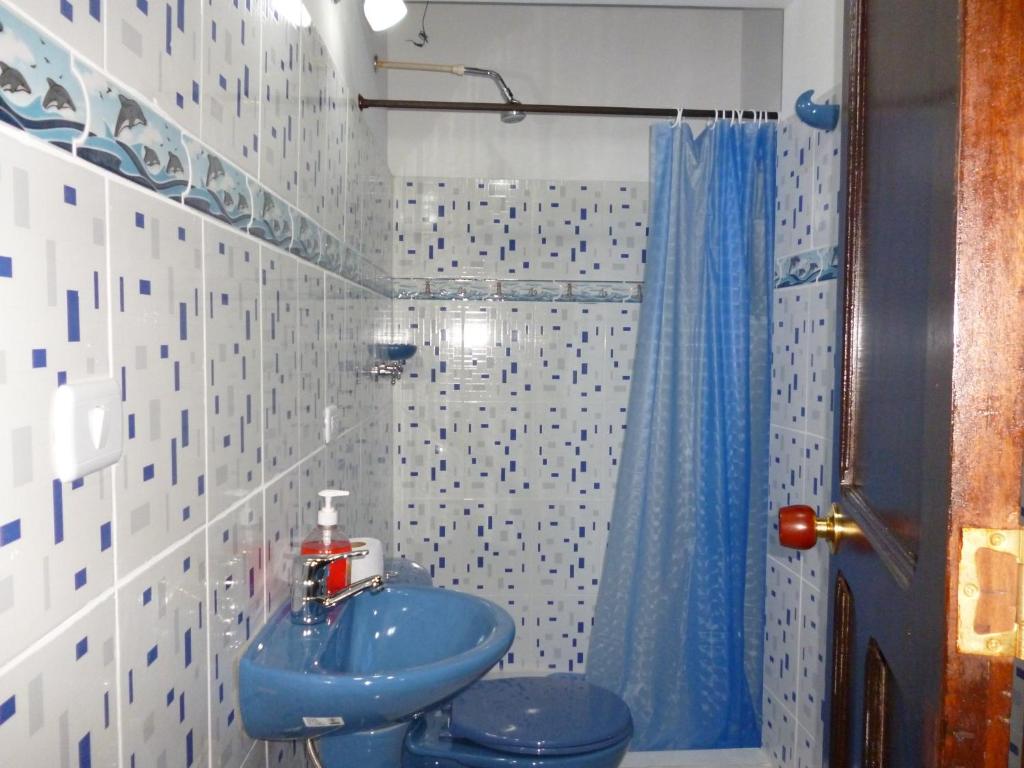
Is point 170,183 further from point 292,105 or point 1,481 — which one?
point 292,105

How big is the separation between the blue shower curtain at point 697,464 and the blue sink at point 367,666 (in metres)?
1.04

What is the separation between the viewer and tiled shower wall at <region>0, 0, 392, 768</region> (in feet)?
→ 1.73

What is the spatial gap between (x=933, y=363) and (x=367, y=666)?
40.0 inches

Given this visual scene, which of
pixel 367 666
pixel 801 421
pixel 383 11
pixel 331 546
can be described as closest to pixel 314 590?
pixel 331 546

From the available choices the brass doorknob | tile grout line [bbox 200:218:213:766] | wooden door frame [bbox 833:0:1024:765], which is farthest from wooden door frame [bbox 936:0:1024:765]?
tile grout line [bbox 200:218:213:766]

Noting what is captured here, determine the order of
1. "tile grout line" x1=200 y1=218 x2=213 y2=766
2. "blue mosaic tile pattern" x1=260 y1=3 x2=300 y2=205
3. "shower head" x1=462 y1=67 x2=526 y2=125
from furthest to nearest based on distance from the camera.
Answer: "shower head" x1=462 y1=67 x2=526 y2=125 < "blue mosaic tile pattern" x1=260 y1=3 x2=300 y2=205 < "tile grout line" x1=200 y1=218 x2=213 y2=766

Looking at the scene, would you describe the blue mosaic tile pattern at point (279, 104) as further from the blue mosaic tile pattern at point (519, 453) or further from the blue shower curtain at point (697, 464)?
the blue mosaic tile pattern at point (519, 453)

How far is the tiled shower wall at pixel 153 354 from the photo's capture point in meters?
0.53

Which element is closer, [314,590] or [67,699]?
[67,699]

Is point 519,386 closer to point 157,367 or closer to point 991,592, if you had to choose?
point 157,367

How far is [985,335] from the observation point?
0.53m

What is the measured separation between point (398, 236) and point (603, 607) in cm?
137

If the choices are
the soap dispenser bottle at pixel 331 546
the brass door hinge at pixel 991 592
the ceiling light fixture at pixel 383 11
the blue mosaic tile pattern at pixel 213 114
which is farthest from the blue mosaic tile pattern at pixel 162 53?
the ceiling light fixture at pixel 383 11

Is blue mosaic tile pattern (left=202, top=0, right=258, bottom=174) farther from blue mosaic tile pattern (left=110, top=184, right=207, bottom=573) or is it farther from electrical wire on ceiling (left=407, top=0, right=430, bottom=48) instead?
electrical wire on ceiling (left=407, top=0, right=430, bottom=48)
